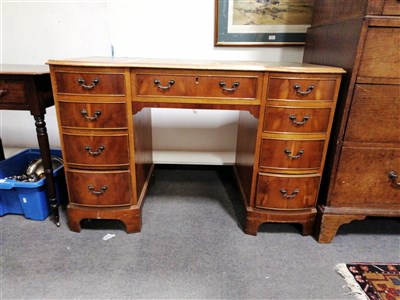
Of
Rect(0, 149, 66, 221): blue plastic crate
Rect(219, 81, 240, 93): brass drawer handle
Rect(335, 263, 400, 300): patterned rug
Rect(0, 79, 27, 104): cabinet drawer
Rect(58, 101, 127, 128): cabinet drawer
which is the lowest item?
Rect(335, 263, 400, 300): patterned rug

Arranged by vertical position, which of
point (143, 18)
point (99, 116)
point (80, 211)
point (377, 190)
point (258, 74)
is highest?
point (143, 18)

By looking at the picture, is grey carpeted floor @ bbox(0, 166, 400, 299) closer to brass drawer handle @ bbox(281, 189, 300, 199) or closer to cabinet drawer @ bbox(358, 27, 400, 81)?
brass drawer handle @ bbox(281, 189, 300, 199)

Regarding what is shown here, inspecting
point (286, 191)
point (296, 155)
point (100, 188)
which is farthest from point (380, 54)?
point (100, 188)

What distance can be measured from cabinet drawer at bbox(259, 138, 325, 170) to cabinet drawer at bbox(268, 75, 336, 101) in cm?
20

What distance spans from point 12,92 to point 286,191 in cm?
132

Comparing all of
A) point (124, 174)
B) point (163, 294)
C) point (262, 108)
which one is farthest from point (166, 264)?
point (262, 108)

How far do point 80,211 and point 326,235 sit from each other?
1.21 m

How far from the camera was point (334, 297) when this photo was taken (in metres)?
1.04

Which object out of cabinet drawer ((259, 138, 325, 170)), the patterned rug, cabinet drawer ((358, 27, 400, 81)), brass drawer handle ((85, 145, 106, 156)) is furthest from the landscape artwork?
the patterned rug

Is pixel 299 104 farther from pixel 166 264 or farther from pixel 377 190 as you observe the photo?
pixel 166 264

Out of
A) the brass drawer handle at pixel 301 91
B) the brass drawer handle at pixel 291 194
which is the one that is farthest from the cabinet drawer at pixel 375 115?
the brass drawer handle at pixel 291 194

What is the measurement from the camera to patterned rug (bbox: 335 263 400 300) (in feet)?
3.43

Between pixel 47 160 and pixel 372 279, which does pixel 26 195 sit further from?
pixel 372 279

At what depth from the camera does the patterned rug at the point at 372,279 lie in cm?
104
